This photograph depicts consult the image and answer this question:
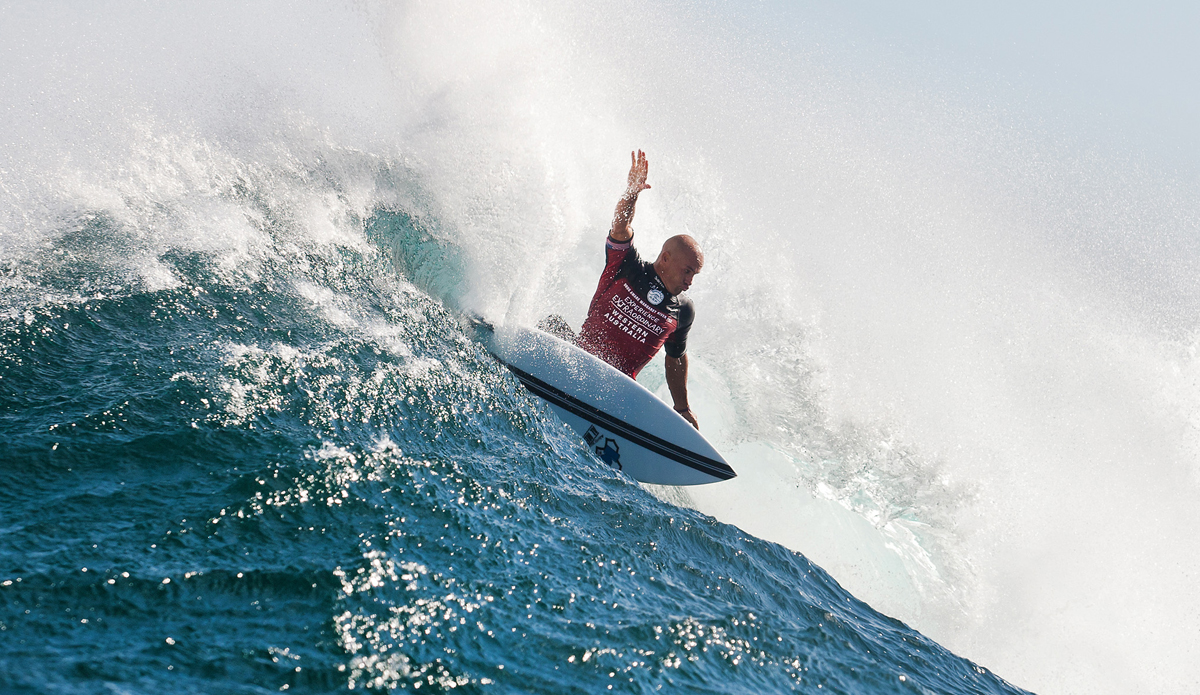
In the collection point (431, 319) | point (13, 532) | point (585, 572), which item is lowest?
point (13, 532)

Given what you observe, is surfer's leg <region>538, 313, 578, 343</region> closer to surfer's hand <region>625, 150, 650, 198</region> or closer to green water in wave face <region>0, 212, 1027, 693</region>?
green water in wave face <region>0, 212, 1027, 693</region>

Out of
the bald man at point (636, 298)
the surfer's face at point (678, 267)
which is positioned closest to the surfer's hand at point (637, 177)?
the bald man at point (636, 298)

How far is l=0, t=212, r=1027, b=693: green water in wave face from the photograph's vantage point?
8.58 ft

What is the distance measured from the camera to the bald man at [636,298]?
714 centimetres

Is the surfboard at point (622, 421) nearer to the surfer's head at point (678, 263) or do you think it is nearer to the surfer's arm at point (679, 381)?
the surfer's arm at point (679, 381)

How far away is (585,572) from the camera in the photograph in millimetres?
4066

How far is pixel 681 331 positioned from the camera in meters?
7.79

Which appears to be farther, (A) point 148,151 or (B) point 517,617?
(A) point 148,151

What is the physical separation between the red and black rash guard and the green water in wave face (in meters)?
1.53

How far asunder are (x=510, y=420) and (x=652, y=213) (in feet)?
27.4

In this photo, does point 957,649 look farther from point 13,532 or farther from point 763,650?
point 13,532

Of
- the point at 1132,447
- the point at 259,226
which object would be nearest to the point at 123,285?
the point at 259,226

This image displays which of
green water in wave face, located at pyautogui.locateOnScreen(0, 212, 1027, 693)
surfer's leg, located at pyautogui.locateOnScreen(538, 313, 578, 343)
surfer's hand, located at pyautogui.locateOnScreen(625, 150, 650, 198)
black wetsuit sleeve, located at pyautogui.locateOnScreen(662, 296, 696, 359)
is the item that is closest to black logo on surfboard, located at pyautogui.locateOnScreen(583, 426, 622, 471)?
green water in wave face, located at pyautogui.locateOnScreen(0, 212, 1027, 693)

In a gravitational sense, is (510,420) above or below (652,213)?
below
